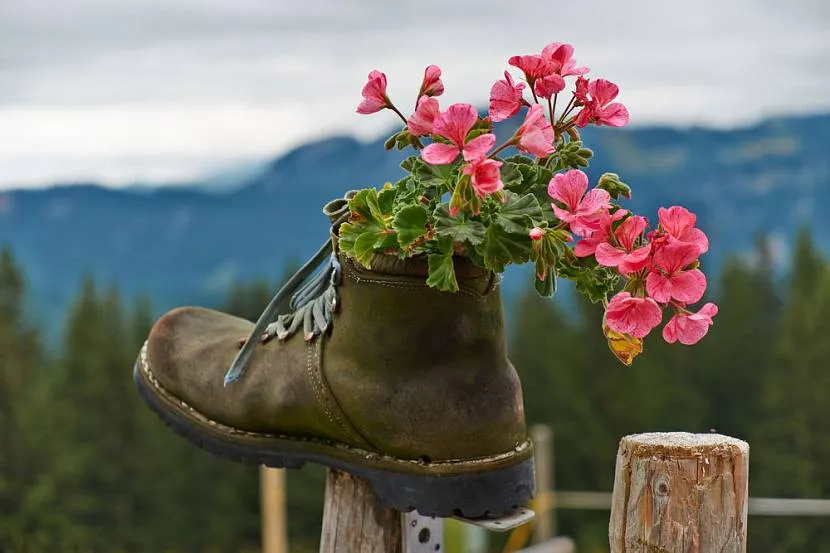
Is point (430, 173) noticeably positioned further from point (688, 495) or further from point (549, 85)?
point (688, 495)

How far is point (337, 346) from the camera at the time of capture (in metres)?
1.57

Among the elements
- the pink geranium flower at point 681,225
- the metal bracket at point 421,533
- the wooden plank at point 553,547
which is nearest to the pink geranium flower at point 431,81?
the pink geranium flower at point 681,225

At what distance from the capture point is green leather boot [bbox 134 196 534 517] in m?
1.49

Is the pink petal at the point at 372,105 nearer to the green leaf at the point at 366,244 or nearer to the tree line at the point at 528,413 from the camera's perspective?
the green leaf at the point at 366,244

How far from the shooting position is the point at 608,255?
4.25 feet

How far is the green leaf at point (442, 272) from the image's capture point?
53.1 inches

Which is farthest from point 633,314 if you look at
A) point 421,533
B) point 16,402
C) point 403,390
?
point 16,402

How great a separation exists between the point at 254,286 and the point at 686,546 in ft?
28.8

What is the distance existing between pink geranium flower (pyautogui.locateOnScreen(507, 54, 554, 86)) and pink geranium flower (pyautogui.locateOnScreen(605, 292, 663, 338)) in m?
0.31

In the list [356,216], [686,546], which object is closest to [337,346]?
[356,216]

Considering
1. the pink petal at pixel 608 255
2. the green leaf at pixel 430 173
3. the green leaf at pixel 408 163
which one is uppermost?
the green leaf at pixel 408 163

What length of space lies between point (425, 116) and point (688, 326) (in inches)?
15.1

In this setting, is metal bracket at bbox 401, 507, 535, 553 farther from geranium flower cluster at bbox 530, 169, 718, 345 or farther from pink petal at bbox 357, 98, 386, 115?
pink petal at bbox 357, 98, 386, 115

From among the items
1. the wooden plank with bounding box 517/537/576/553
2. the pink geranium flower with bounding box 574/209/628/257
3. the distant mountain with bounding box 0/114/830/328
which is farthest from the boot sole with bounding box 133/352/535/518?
the distant mountain with bounding box 0/114/830/328
